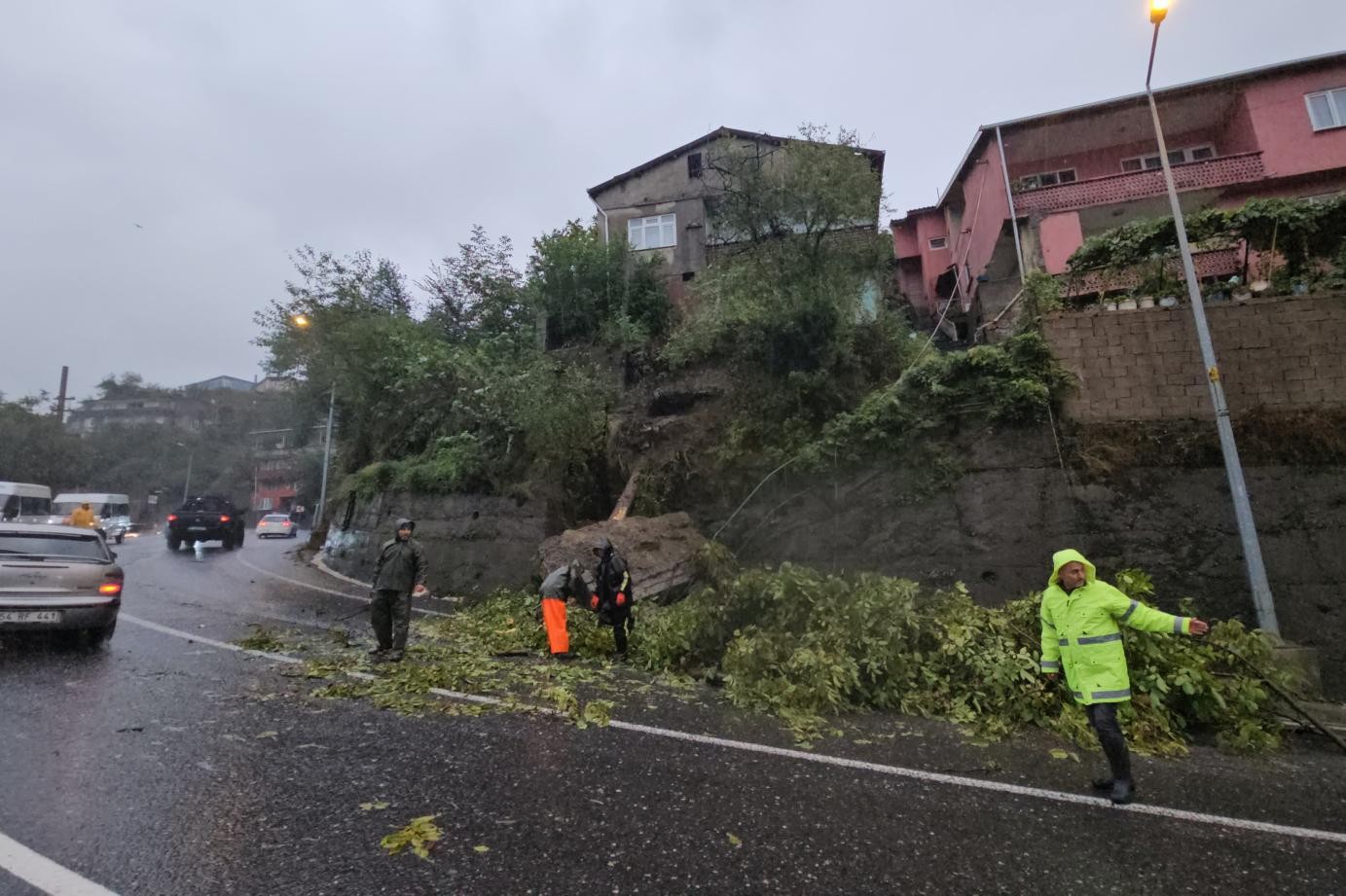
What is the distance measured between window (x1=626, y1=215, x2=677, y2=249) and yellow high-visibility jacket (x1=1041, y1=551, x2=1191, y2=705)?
21267 mm

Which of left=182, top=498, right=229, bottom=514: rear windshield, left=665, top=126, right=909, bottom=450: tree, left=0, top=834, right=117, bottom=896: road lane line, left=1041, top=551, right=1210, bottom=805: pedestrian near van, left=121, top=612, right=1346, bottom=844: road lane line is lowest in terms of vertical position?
left=121, top=612, right=1346, bottom=844: road lane line

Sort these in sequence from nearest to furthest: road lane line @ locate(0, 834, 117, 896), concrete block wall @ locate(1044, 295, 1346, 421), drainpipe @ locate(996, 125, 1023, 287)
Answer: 1. road lane line @ locate(0, 834, 117, 896)
2. concrete block wall @ locate(1044, 295, 1346, 421)
3. drainpipe @ locate(996, 125, 1023, 287)

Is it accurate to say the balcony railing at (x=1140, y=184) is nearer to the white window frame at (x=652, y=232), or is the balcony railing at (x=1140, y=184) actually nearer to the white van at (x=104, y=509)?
the white window frame at (x=652, y=232)

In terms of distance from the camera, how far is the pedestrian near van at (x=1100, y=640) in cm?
418

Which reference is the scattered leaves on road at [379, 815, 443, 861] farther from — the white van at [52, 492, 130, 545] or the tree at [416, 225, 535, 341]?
the white van at [52, 492, 130, 545]

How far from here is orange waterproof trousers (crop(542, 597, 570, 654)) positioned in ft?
25.8

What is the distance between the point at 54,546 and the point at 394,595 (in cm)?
409

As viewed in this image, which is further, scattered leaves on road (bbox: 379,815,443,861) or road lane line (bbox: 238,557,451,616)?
road lane line (bbox: 238,557,451,616)

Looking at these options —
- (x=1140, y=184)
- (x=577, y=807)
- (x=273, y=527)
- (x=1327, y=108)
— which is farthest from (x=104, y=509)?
(x=1327, y=108)

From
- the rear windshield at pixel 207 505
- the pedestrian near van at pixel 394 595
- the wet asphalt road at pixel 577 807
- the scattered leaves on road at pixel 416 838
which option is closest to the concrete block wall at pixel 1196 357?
the wet asphalt road at pixel 577 807

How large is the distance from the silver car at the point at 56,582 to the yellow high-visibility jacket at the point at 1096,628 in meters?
10.1

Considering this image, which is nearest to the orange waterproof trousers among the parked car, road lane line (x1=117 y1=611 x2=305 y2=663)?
road lane line (x1=117 y1=611 x2=305 y2=663)

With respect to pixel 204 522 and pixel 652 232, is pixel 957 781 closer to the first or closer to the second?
pixel 652 232

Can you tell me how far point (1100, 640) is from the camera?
4328mm
